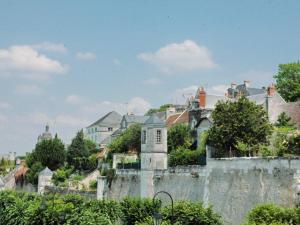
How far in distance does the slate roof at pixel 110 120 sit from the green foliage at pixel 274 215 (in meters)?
63.5

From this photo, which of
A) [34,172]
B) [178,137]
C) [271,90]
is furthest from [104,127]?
[271,90]

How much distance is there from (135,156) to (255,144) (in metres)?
19.2

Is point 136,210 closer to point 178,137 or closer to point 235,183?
point 235,183

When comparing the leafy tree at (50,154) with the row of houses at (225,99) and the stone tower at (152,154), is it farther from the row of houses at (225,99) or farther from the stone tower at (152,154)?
the stone tower at (152,154)

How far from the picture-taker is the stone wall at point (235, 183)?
77.4 ft

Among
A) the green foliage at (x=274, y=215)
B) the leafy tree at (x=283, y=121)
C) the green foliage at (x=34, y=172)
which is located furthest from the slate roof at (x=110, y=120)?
the green foliage at (x=274, y=215)

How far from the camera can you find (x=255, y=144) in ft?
100

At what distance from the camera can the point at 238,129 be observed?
30.8 meters

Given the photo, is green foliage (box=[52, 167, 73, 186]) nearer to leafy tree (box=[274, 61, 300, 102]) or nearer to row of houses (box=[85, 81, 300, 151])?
row of houses (box=[85, 81, 300, 151])

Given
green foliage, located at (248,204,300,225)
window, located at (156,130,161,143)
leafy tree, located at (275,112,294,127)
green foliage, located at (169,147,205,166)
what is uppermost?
leafy tree, located at (275,112,294,127)

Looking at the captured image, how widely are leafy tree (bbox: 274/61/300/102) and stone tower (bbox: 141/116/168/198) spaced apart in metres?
23.0

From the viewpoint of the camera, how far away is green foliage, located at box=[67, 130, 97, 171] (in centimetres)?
5678

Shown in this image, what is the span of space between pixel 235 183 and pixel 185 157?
30.8ft

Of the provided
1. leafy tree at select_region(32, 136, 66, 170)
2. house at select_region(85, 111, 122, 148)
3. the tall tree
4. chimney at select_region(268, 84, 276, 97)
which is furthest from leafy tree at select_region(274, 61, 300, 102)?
house at select_region(85, 111, 122, 148)
